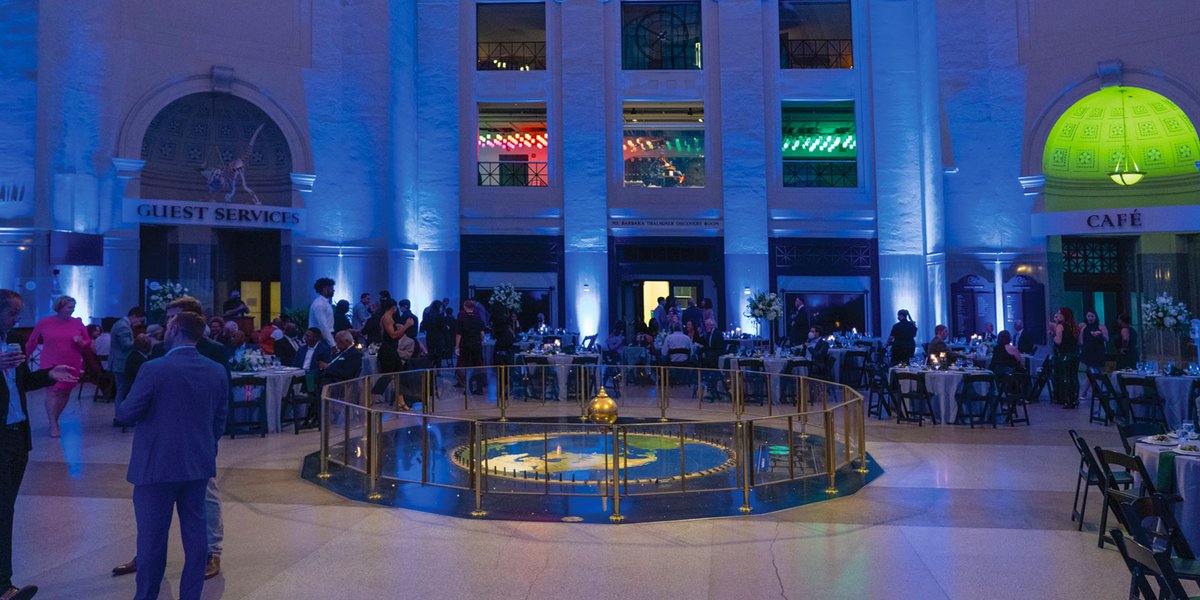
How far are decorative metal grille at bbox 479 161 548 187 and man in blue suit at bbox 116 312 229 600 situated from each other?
775 inches

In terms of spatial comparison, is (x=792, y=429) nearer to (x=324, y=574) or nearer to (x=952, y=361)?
(x=324, y=574)

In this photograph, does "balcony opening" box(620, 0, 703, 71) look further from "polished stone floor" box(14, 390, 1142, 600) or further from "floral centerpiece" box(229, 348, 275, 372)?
"polished stone floor" box(14, 390, 1142, 600)

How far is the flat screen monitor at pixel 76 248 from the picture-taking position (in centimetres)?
1789

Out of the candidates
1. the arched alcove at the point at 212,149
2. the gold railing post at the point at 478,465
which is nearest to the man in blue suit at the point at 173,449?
the gold railing post at the point at 478,465

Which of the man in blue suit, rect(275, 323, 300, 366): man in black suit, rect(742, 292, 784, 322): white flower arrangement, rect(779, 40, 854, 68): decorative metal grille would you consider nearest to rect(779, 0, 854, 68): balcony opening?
rect(779, 40, 854, 68): decorative metal grille

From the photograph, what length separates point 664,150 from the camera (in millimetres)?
23750

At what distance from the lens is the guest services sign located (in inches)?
749

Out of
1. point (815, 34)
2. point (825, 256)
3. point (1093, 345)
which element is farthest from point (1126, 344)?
point (815, 34)

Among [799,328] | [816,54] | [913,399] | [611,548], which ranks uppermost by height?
[816,54]

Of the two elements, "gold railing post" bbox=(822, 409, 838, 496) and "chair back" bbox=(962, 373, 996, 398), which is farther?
"chair back" bbox=(962, 373, 996, 398)

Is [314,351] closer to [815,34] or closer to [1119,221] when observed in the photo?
[1119,221]

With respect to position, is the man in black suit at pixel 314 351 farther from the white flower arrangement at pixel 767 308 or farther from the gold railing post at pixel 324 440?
the white flower arrangement at pixel 767 308

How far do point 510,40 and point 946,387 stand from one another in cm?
1968

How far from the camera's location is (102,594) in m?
4.88
